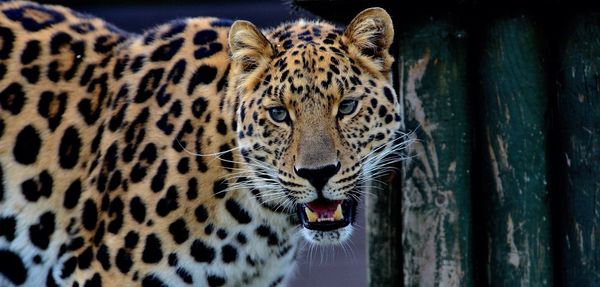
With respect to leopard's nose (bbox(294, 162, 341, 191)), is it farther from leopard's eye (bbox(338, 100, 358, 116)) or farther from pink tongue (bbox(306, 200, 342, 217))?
leopard's eye (bbox(338, 100, 358, 116))

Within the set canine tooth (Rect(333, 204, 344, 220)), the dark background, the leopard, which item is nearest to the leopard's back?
the leopard

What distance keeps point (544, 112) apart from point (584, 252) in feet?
2.33

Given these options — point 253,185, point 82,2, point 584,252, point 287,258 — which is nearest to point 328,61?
point 253,185

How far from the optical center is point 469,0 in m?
5.73

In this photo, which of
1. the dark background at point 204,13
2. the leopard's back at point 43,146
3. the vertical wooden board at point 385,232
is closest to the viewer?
the leopard's back at point 43,146

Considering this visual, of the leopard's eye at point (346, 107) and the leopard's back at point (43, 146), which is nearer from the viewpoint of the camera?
the leopard's eye at point (346, 107)

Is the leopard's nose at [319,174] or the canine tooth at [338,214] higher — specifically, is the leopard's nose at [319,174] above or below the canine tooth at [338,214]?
above

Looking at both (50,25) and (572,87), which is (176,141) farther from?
(572,87)

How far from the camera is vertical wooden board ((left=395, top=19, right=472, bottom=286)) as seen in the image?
588cm

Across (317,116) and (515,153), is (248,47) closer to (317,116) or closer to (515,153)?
(317,116)

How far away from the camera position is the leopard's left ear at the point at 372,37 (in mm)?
5391

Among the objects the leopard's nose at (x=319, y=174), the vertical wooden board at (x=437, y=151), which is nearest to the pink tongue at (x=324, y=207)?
the leopard's nose at (x=319, y=174)

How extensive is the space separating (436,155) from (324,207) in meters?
0.86

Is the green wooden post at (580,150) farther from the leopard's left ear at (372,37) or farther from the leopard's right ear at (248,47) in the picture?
the leopard's right ear at (248,47)
